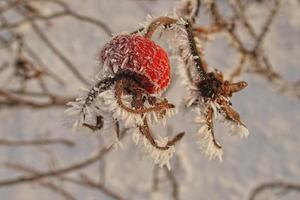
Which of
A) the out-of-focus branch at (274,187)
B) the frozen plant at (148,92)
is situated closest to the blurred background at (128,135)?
the out-of-focus branch at (274,187)

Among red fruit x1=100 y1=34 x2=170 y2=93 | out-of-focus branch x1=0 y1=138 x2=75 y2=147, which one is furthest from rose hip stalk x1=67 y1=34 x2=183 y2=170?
out-of-focus branch x1=0 y1=138 x2=75 y2=147

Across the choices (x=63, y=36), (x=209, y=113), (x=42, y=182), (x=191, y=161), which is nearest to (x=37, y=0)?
(x=63, y=36)

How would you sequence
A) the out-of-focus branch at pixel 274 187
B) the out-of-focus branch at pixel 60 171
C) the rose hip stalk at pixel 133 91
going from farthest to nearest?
the out-of-focus branch at pixel 60 171 < the out-of-focus branch at pixel 274 187 < the rose hip stalk at pixel 133 91

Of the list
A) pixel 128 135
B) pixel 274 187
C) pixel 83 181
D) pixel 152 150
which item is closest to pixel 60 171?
pixel 83 181

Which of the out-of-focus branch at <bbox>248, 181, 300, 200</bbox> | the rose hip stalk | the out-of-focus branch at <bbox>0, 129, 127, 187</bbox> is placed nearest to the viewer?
the rose hip stalk

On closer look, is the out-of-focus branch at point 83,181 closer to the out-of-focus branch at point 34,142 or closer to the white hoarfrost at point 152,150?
the out-of-focus branch at point 34,142

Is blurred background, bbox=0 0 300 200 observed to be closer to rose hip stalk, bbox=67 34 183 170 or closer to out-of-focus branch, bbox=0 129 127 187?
out-of-focus branch, bbox=0 129 127 187

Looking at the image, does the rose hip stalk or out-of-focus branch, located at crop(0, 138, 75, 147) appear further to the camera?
out-of-focus branch, located at crop(0, 138, 75, 147)

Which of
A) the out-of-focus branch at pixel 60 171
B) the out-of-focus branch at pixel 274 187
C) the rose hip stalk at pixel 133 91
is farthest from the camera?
the out-of-focus branch at pixel 60 171
